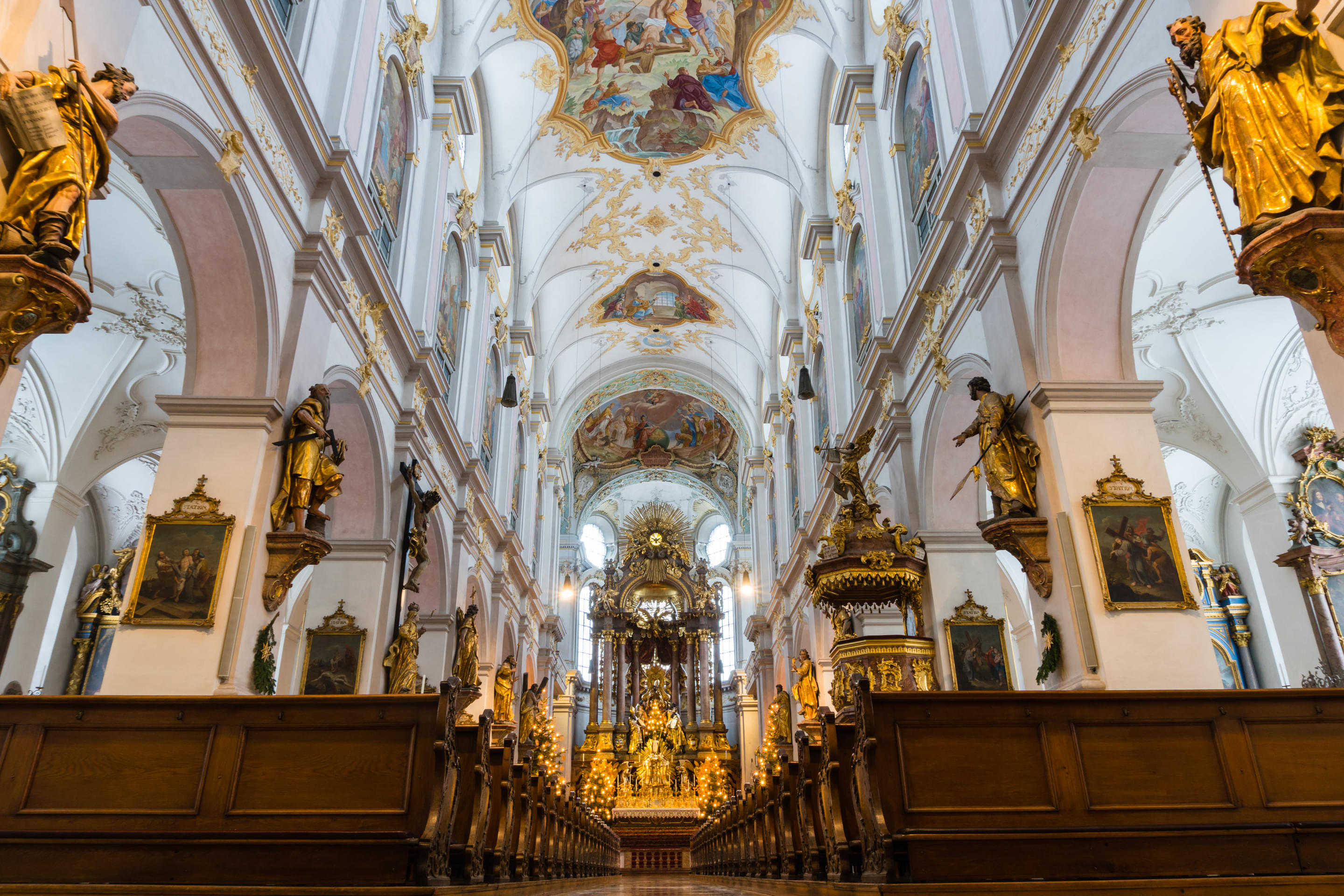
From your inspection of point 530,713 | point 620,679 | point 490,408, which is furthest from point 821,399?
point 620,679

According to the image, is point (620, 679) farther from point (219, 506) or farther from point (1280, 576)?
point (219, 506)

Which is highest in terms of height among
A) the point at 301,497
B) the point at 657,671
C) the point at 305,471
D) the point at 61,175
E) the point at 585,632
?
the point at 585,632

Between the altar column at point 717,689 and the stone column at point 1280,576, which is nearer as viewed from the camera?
the stone column at point 1280,576

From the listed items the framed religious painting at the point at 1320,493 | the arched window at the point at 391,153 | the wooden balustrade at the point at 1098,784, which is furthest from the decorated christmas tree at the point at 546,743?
the wooden balustrade at the point at 1098,784

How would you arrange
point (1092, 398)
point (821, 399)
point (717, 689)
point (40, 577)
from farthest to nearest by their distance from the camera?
point (717, 689) → point (821, 399) → point (40, 577) → point (1092, 398)

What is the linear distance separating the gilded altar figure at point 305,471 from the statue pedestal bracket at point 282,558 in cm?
13

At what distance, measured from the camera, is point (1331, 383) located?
4125 mm

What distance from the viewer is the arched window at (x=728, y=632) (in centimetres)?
3222

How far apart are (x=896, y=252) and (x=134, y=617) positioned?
9.05 meters

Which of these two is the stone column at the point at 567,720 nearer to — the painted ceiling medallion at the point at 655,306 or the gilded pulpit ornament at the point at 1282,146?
the painted ceiling medallion at the point at 655,306

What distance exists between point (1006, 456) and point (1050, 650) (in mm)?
1530

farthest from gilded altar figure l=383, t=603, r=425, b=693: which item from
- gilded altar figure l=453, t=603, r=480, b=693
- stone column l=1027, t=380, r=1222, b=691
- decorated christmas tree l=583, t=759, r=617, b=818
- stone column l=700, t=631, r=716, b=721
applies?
stone column l=700, t=631, r=716, b=721

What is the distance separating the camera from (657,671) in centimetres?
3030

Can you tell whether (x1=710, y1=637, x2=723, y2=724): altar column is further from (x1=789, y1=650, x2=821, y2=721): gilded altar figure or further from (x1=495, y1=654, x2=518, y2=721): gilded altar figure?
(x1=495, y1=654, x2=518, y2=721): gilded altar figure
